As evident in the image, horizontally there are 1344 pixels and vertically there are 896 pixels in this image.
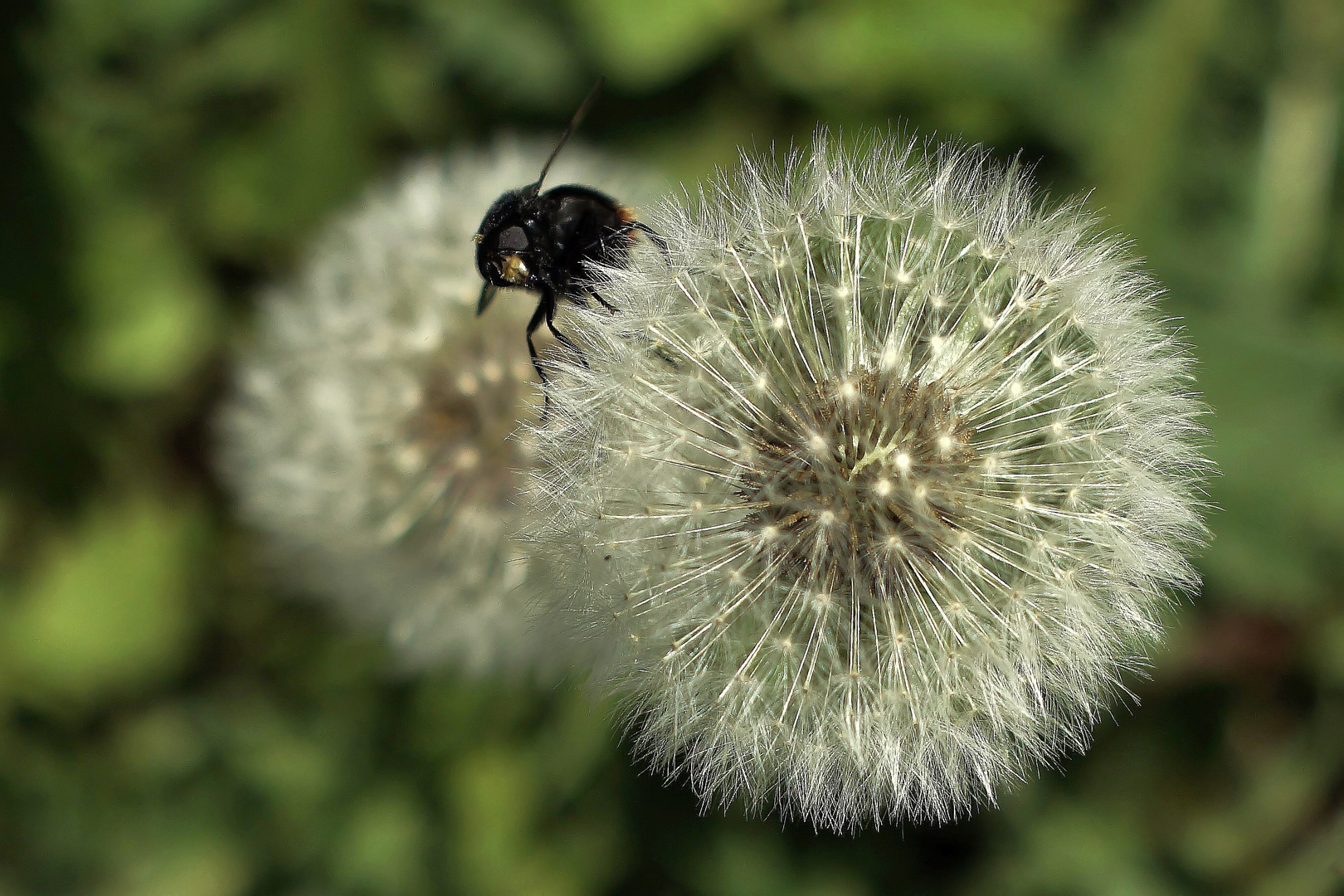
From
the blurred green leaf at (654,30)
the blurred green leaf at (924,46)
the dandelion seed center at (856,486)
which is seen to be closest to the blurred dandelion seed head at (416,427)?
the blurred green leaf at (654,30)

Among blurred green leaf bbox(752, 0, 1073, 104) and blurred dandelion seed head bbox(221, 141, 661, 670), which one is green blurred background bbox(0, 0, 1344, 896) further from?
blurred dandelion seed head bbox(221, 141, 661, 670)

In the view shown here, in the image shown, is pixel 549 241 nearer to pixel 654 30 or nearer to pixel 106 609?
pixel 654 30

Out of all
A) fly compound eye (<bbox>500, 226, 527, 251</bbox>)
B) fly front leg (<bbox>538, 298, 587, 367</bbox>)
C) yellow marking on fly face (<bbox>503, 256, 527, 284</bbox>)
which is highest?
fly compound eye (<bbox>500, 226, 527, 251</bbox>)

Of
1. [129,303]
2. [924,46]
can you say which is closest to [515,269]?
[924,46]

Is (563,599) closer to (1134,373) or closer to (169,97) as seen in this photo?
(1134,373)

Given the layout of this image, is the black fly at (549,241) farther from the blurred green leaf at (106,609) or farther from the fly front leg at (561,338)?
the blurred green leaf at (106,609)

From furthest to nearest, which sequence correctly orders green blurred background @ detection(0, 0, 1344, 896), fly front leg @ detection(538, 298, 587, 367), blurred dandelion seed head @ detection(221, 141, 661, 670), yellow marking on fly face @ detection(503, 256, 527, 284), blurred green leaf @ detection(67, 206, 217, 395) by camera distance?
blurred green leaf @ detection(67, 206, 217, 395) < green blurred background @ detection(0, 0, 1344, 896) < blurred dandelion seed head @ detection(221, 141, 661, 670) < yellow marking on fly face @ detection(503, 256, 527, 284) < fly front leg @ detection(538, 298, 587, 367)

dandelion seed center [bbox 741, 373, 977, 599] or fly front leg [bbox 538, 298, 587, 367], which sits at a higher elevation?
fly front leg [bbox 538, 298, 587, 367]

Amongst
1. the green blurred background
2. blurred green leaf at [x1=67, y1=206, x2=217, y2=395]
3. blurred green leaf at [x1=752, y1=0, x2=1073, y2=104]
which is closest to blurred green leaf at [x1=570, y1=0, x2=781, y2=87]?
the green blurred background

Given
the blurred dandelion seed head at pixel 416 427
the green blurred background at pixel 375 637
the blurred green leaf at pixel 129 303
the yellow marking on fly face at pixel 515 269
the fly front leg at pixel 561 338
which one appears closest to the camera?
the fly front leg at pixel 561 338
